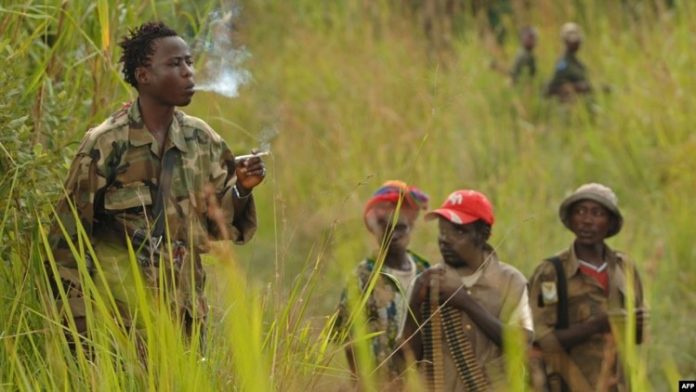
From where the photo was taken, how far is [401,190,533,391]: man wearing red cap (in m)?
6.25

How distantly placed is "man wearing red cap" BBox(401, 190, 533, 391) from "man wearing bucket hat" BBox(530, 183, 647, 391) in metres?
0.71

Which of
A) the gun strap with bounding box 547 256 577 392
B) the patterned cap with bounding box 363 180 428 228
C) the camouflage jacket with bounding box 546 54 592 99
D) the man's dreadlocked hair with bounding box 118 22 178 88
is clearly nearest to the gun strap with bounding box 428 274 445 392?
the patterned cap with bounding box 363 180 428 228

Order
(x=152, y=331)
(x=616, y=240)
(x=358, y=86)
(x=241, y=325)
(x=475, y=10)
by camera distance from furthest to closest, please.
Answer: (x=475, y=10) < (x=358, y=86) < (x=616, y=240) < (x=152, y=331) < (x=241, y=325)

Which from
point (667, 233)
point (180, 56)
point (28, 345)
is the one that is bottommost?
point (667, 233)

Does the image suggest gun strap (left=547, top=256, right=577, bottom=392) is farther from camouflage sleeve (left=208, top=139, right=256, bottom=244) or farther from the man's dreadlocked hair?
the man's dreadlocked hair

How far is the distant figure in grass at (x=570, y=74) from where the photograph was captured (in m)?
13.9

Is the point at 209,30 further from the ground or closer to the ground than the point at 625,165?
further from the ground

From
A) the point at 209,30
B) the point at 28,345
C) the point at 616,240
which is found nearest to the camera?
the point at 28,345

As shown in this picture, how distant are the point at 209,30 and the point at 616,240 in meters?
4.46

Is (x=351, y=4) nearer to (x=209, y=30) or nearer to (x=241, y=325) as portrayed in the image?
(x=209, y=30)

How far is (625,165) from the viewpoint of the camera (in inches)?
489

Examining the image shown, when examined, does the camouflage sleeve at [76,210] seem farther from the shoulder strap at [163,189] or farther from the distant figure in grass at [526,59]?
the distant figure in grass at [526,59]

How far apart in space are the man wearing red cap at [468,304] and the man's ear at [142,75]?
3.84 feet

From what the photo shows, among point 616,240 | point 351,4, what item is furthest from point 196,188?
point 351,4
